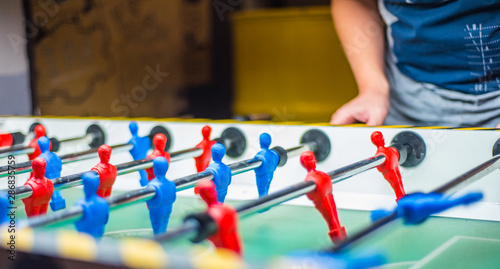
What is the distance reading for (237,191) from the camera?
123 centimetres

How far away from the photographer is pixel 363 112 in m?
1.37

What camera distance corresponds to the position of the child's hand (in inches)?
53.4

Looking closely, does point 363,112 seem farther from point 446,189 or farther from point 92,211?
point 92,211

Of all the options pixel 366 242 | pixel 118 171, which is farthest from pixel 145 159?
pixel 366 242

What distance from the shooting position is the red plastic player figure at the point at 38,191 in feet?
2.57

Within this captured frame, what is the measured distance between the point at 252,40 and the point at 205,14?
0.50m

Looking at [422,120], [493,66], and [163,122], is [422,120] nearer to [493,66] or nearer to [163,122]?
[493,66]

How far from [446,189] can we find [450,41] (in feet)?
2.90

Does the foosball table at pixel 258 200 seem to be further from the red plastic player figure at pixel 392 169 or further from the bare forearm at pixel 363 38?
the bare forearm at pixel 363 38

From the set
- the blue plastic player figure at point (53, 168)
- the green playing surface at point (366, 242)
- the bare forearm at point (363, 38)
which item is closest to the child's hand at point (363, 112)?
the bare forearm at point (363, 38)

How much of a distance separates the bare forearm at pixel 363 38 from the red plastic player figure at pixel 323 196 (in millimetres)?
781

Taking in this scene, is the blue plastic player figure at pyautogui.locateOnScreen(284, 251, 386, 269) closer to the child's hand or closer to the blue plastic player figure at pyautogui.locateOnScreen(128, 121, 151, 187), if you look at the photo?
the blue plastic player figure at pyautogui.locateOnScreen(128, 121, 151, 187)

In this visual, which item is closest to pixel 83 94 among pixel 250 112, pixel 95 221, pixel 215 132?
pixel 250 112

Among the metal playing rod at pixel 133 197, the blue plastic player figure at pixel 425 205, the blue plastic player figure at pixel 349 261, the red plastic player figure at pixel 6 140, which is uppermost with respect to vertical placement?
the red plastic player figure at pixel 6 140
